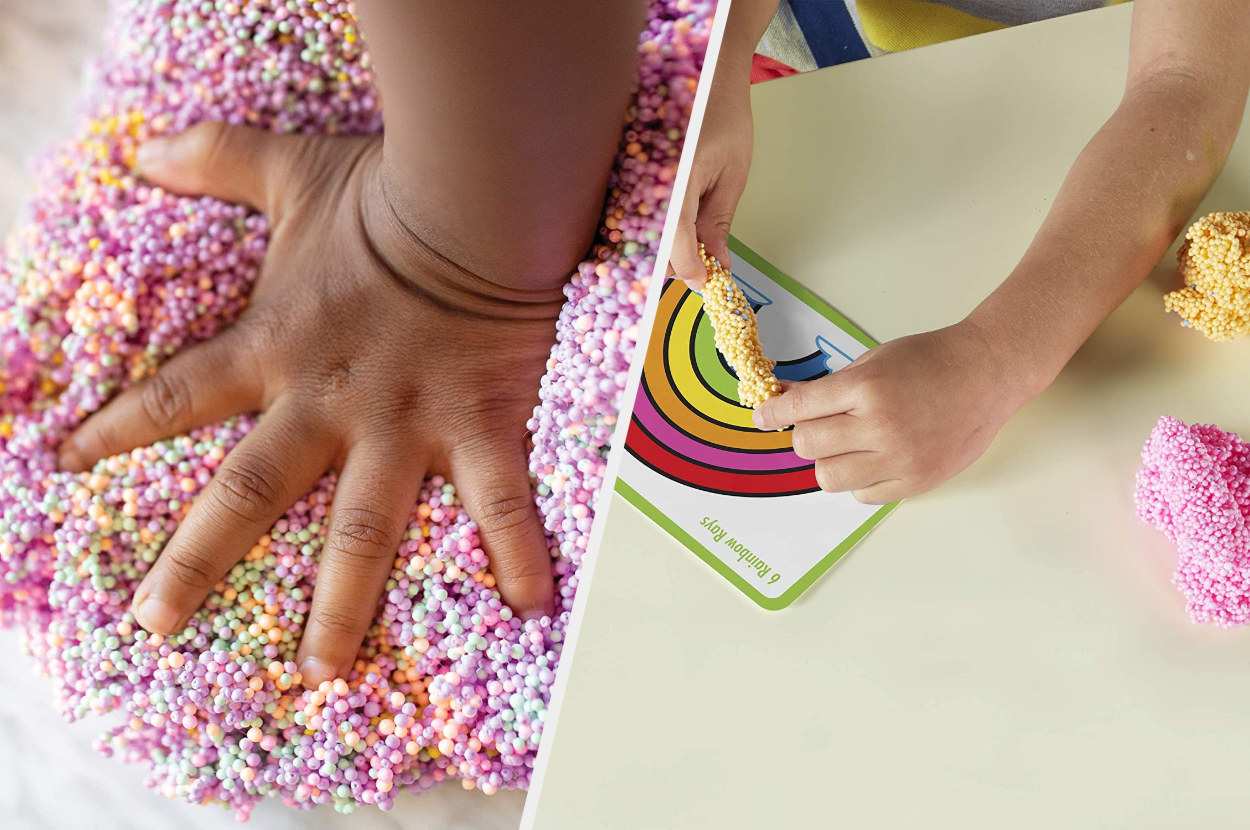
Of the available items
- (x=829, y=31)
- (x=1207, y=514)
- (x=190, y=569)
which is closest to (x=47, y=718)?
(x=190, y=569)

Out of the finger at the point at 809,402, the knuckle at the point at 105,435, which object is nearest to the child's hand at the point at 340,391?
the knuckle at the point at 105,435

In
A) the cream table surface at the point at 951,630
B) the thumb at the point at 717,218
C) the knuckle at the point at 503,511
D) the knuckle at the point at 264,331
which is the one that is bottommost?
the cream table surface at the point at 951,630

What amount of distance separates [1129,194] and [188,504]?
50 centimetres

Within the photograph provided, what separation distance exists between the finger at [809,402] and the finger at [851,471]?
0.02m

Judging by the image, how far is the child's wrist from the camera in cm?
25

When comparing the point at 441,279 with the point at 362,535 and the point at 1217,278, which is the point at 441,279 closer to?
the point at 362,535

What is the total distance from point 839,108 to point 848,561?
0.90 ft

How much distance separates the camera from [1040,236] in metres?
0.50

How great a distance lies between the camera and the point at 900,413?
46cm

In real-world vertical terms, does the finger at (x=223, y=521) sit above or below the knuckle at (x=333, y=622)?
above

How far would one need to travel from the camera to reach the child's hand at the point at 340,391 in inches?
11.2

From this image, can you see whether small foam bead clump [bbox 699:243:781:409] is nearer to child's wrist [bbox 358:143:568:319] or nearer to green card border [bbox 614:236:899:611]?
green card border [bbox 614:236:899:611]

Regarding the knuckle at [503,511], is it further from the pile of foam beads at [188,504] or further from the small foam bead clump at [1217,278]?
the small foam bead clump at [1217,278]

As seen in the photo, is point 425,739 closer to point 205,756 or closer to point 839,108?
point 205,756
